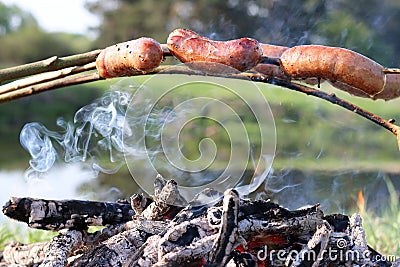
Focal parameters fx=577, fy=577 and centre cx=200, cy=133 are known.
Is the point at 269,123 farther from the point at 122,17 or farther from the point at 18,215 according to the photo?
the point at 122,17

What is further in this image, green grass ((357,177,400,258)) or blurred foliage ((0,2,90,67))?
blurred foliage ((0,2,90,67))

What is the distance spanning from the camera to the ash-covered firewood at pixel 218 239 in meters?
1.22

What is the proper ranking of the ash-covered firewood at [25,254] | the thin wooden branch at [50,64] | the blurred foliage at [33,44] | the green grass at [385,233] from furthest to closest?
1. the blurred foliage at [33,44]
2. the green grass at [385,233]
3. the ash-covered firewood at [25,254]
4. the thin wooden branch at [50,64]

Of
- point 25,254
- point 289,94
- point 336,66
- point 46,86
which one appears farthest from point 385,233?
point 46,86

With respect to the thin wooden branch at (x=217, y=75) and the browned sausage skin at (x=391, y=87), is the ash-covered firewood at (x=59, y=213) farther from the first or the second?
the browned sausage skin at (x=391, y=87)

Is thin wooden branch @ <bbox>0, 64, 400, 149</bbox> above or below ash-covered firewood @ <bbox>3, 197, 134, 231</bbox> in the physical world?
above

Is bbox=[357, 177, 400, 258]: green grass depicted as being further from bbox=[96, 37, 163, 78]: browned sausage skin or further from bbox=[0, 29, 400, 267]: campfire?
bbox=[96, 37, 163, 78]: browned sausage skin

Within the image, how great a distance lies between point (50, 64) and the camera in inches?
57.8

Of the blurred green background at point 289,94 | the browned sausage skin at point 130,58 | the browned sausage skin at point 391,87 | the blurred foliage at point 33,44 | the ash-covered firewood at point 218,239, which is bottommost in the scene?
the ash-covered firewood at point 218,239

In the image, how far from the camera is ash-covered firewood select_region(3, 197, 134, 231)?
56.1 inches

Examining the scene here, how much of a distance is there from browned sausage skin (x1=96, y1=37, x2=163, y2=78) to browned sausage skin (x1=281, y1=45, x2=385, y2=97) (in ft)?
1.06

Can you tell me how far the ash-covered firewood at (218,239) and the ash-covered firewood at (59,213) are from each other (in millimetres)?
33

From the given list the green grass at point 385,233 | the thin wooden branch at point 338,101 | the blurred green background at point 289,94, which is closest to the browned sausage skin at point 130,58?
the thin wooden branch at point 338,101

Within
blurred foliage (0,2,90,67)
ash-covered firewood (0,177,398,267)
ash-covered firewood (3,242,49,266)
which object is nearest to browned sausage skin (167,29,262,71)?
ash-covered firewood (0,177,398,267)
